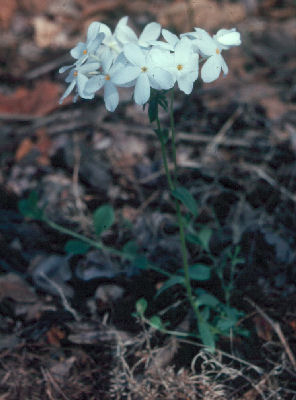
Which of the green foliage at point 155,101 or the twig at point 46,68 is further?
the twig at point 46,68

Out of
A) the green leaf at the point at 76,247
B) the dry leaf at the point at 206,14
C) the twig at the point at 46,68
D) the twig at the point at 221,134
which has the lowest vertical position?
the green leaf at the point at 76,247

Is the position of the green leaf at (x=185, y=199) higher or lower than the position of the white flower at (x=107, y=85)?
lower

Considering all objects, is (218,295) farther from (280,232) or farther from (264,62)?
(264,62)

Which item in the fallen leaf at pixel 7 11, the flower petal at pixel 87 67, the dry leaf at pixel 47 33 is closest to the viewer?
the flower petal at pixel 87 67

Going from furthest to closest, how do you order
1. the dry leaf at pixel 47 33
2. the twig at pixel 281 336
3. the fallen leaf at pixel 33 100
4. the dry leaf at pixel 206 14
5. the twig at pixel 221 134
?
the dry leaf at pixel 47 33
the dry leaf at pixel 206 14
the fallen leaf at pixel 33 100
the twig at pixel 221 134
the twig at pixel 281 336

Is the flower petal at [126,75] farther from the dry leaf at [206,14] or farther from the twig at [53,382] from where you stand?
the dry leaf at [206,14]

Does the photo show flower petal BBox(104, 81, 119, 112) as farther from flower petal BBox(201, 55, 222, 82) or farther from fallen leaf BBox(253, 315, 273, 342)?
fallen leaf BBox(253, 315, 273, 342)

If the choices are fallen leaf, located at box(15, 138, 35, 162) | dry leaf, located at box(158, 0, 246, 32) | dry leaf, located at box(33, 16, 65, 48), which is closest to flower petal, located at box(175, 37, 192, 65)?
fallen leaf, located at box(15, 138, 35, 162)

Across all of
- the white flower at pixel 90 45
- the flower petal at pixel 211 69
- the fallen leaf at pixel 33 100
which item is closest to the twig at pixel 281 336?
the flower petal at pixel 211 69
